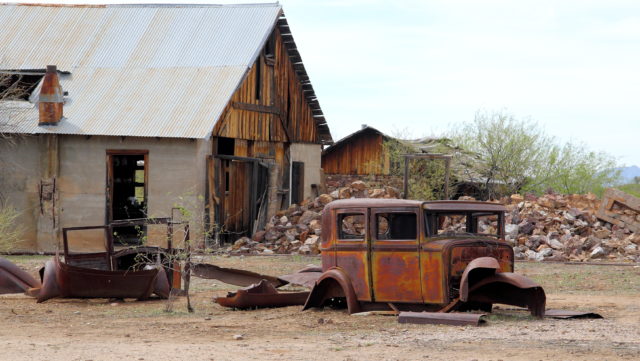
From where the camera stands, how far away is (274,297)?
48.4ft

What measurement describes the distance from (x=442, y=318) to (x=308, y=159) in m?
21.3

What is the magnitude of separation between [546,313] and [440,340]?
114 inches

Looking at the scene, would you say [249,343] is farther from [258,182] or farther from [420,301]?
[258,182]

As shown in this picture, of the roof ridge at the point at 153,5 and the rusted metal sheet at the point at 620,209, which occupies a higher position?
the roof ridge at the point at 153,5

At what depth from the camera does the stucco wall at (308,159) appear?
32281mm

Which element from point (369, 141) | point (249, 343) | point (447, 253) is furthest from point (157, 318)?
point (369, 141)

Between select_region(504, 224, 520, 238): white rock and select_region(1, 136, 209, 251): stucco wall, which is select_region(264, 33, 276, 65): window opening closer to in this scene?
select_region(1, 136, 209, 251): stucco wall

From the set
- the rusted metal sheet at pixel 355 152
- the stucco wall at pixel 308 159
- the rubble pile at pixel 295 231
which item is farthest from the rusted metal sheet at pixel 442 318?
the rusted metal sheet at pixel 355 152

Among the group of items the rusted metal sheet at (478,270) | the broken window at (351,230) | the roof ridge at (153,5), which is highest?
the roof ridge at (153,5)

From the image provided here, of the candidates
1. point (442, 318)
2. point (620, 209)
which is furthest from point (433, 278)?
point (620, 209)

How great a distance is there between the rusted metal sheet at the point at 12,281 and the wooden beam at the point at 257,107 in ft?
38.1

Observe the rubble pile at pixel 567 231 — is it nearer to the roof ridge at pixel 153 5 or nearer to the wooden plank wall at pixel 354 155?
the roof ridge at pixel 153 5

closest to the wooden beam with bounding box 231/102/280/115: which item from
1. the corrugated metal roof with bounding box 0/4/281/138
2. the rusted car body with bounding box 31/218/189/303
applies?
the corrugated metal roof with bounding box 0/4/281/138

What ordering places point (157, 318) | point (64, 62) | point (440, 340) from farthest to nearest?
1. point (64, 62)
2. point (157, 318)
3. point (440, 340)
